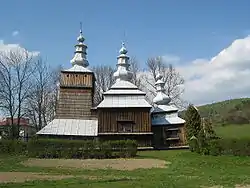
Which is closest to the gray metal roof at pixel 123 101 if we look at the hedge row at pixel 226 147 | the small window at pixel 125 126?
the small window at pixel 125 126

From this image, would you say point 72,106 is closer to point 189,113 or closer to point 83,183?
point 189,113

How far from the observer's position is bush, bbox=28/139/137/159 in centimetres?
3058

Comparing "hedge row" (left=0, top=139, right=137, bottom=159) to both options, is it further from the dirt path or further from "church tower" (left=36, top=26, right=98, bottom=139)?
"church tower" (left=36, top=26, right=98, bottom=139)

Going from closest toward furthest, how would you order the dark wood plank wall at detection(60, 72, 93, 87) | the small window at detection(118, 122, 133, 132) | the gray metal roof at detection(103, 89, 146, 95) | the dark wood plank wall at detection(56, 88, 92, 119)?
1. the small window at detection(118, 122, 133, 132)
2. the gray metal roof at detection(103, 89, 146, 95)
3. the dark wood plank wall at detection(56, 88, 92, 119)
4. the dark wood plank wall at detection(60, 72, 93, 87)

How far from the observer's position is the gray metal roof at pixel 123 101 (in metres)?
43.8

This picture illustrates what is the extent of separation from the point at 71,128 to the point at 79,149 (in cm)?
1282

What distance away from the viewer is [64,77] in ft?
159

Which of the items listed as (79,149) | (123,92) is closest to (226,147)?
(79,149)

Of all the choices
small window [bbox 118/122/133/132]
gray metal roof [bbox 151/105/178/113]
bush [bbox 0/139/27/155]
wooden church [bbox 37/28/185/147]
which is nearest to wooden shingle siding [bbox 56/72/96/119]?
wooden church [bbox 37/28/185/147]

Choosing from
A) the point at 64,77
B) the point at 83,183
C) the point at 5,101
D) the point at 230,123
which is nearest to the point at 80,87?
the point at 64,77

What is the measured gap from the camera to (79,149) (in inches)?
1208

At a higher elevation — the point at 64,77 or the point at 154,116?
the point at 64,77

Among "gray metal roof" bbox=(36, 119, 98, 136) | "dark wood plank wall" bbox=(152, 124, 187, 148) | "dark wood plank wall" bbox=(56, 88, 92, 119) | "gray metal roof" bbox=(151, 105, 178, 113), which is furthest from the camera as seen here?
"gray metal roof" bbox=(151, 105, 178, 113)

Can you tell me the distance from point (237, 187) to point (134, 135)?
29.9 metres
